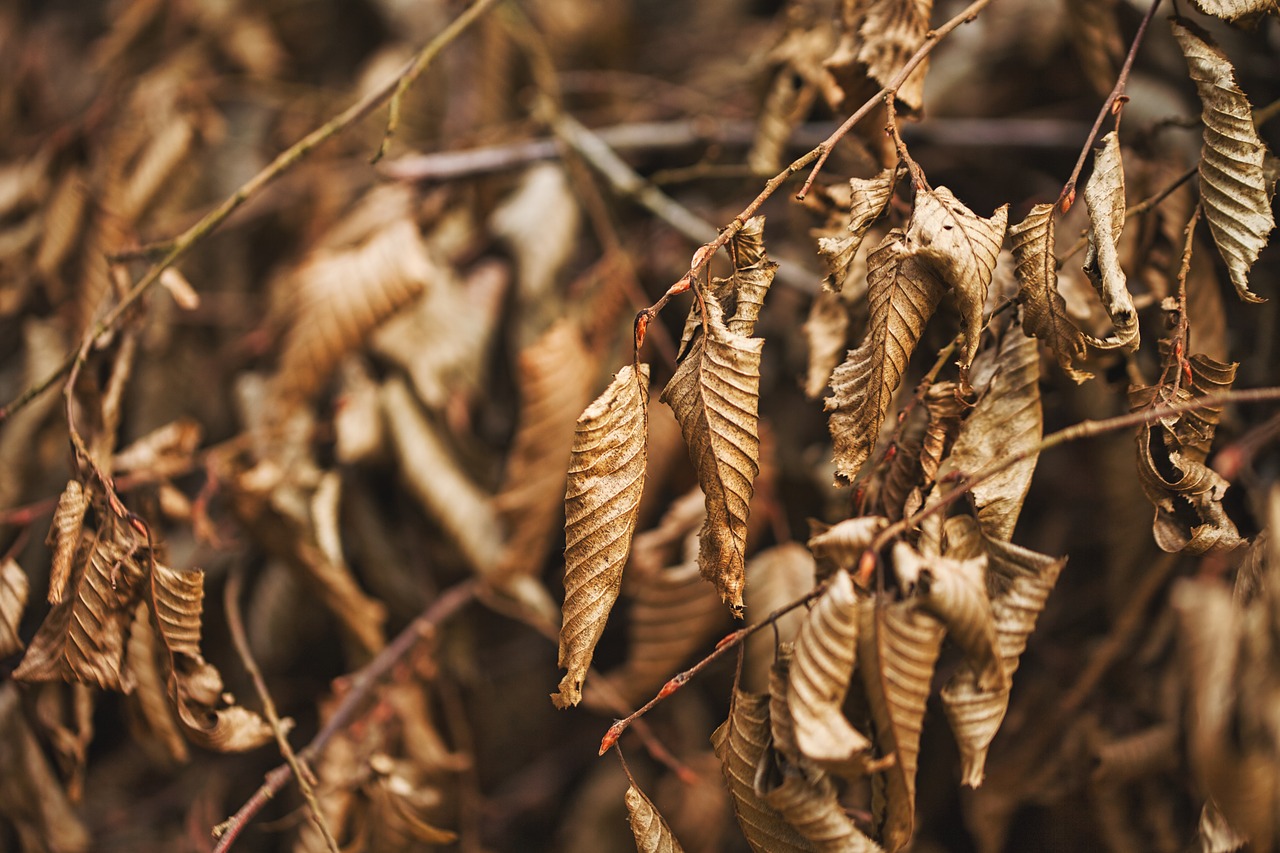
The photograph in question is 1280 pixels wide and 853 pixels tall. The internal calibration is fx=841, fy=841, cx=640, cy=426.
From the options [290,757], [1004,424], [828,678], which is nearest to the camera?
[828,678]

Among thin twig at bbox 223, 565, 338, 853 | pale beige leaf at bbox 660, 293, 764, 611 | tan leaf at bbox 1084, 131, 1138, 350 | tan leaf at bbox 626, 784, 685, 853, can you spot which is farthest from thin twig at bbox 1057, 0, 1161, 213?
thin twig at bbox 223, 565, 338, 853

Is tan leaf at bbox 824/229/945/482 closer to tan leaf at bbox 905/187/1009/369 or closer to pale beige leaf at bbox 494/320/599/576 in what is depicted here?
tan leaf at bbox 905/187/1009/369

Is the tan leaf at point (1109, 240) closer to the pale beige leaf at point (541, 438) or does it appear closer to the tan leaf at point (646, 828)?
the tan leaf at point (646, 828)

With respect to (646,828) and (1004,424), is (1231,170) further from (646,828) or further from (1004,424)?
(646,828)

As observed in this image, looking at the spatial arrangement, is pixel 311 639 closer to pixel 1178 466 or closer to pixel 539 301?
pixel 539 301

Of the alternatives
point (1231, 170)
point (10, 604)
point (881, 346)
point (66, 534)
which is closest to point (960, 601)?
point (881, 346)

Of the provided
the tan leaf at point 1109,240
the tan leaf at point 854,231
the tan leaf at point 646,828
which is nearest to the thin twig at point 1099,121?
the tan leaf at point 1109,240

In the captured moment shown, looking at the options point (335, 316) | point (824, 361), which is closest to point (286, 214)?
point (335, 316)
